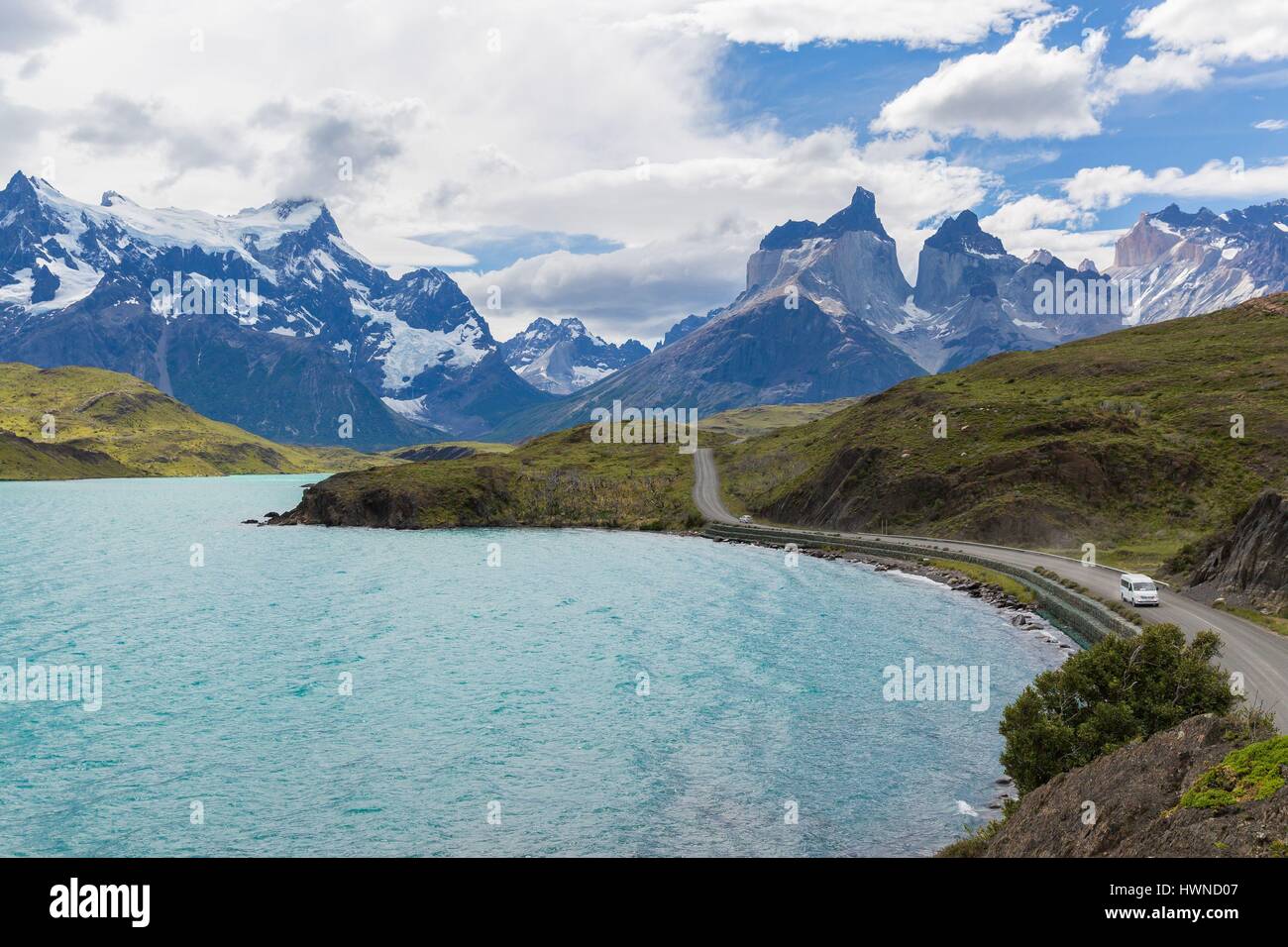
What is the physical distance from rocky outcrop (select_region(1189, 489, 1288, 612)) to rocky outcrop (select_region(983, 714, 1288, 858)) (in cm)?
4675

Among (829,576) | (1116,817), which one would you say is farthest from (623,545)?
(1116,817)

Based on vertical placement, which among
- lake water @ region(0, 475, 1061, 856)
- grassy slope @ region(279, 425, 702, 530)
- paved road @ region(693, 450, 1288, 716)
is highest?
grassy slope @ region(279, 425, 702, 530)

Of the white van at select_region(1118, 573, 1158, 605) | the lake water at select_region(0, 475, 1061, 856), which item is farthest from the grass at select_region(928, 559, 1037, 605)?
the white van at select_region(1118, 573, 1158, 605)

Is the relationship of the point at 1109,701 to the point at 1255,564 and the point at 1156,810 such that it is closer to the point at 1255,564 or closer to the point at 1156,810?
the point at 1156,810

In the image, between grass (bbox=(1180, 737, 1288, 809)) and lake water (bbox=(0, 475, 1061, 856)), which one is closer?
grass (bbox=(1180, 737, 1288, 809))

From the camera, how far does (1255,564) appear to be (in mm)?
66875

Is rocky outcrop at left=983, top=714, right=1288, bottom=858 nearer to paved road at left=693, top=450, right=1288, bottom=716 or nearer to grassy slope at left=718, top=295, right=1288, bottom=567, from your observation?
paved road at left=693, top=450, right=1288, bottom=716

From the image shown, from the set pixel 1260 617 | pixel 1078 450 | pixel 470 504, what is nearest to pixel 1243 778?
pixel 1260 617

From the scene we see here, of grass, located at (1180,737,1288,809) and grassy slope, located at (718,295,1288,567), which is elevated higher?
grassy slope, located at (718,295,1288,567)

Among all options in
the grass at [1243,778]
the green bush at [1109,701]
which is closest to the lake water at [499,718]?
the green bush at [1109,701]

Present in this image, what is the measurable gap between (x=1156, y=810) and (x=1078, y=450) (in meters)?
116

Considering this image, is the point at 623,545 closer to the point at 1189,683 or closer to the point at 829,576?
the point at 829,576

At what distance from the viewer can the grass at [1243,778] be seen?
1902cm

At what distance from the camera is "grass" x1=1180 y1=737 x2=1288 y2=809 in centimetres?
1902
